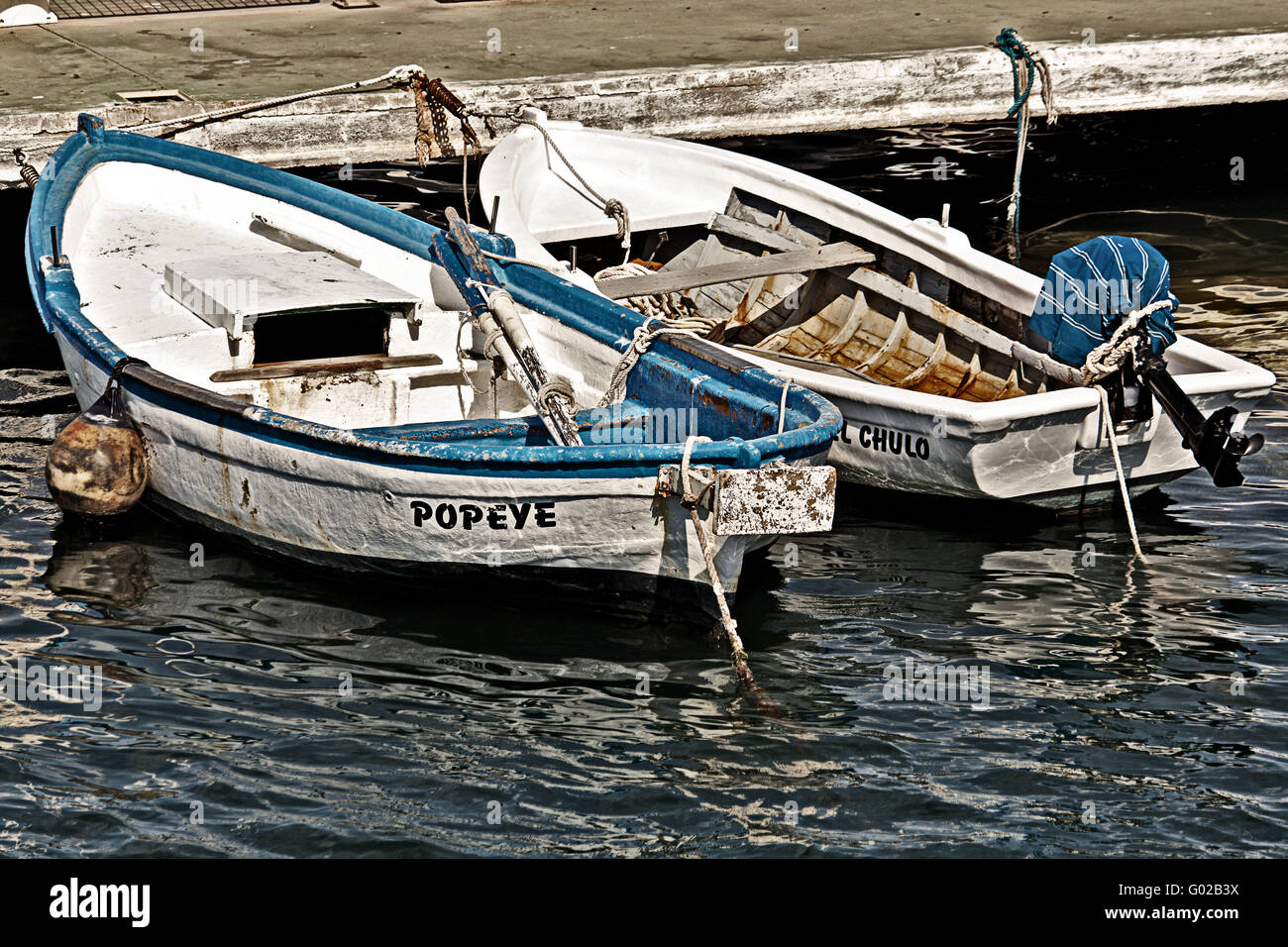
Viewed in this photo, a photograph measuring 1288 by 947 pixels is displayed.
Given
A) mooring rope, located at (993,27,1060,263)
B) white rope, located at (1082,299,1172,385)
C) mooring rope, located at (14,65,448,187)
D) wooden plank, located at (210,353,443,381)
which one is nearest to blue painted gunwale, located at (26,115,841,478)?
wooden plank, located at (210,353,443,381)

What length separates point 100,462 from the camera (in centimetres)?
762

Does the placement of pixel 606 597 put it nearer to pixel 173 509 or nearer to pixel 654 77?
pixel 173 509

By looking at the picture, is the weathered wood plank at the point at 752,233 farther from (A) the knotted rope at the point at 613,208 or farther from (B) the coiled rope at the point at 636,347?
(B) the coiled rope at the point at 636,347

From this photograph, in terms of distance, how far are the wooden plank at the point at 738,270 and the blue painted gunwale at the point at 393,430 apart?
0.71m

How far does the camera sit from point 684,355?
7656 mm

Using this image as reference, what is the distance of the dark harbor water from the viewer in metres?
5.38

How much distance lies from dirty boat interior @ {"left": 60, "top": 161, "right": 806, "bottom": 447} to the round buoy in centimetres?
40

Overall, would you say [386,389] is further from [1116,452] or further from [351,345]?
[1116,452]

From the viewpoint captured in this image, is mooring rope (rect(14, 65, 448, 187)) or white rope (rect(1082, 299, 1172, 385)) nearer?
white rope (rect(1082, 299, 1172, 385))

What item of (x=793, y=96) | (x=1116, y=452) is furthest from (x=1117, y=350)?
(x=793, y=96)

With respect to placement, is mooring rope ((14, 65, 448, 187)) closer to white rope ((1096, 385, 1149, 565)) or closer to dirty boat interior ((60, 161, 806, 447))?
dirty boat interior ((60, 161, 806, 447))

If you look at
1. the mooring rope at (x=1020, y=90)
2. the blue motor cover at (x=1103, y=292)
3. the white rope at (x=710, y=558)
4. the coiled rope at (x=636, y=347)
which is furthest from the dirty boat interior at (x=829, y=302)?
the mooring rope at (x=1020, y=90)

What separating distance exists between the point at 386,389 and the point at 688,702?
292cm
